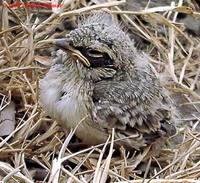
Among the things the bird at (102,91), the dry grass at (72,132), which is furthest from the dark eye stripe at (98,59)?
the dry grass at (72,132)

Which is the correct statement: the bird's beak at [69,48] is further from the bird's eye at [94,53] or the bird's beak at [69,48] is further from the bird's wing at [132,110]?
the bird's wing at [132,110]

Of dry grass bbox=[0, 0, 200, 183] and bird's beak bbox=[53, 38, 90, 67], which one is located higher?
bird's beak bbox=[53, 38, 90, 67]

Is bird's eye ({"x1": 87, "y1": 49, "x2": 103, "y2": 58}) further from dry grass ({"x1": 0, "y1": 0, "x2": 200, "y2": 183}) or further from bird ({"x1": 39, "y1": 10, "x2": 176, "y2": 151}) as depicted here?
dry grass ({"x1": 0, "y1": 0, "x2": 200, "y2": 183})

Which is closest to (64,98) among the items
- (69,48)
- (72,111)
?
(72,111)

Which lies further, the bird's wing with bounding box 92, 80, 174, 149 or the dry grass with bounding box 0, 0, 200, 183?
the bird's wing with bounding box 92, 80, 174, 149

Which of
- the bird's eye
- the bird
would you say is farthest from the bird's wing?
the bird's eye

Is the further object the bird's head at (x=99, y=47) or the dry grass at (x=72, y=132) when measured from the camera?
the bird's head at (x=99, y=47)

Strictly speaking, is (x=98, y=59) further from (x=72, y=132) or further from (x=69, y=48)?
(x=72, y=132)

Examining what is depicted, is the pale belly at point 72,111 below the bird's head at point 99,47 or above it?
below
